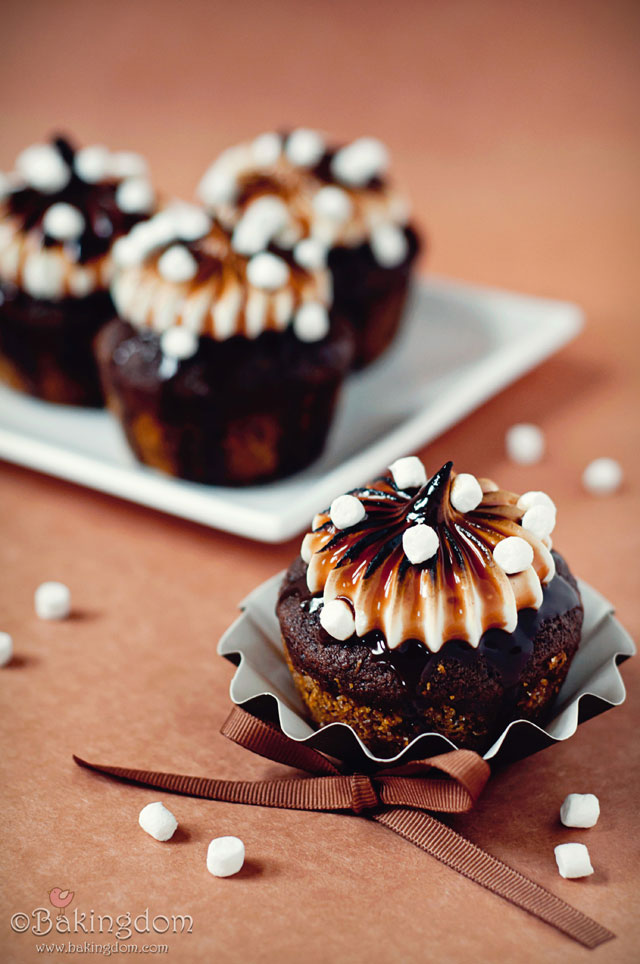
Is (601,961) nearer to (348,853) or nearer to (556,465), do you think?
(348,853)

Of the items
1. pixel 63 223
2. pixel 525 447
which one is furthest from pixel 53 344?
pixel 525 447

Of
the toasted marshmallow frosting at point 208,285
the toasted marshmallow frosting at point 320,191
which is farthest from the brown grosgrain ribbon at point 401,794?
the toasted marshmallow frosting at point 320,191

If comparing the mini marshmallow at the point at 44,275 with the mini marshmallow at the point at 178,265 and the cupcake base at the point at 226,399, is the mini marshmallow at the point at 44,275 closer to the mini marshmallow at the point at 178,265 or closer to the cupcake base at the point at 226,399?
the cupcake base at the point at 226,399

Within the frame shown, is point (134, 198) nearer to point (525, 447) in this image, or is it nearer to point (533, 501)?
point (525, 447)

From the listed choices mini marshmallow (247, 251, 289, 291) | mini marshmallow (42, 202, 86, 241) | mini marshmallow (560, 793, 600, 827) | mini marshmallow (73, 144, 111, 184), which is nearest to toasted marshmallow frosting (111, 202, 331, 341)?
mini marshmallow (247, 251, 289, 291)

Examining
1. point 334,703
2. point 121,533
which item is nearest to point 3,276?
point 121,533

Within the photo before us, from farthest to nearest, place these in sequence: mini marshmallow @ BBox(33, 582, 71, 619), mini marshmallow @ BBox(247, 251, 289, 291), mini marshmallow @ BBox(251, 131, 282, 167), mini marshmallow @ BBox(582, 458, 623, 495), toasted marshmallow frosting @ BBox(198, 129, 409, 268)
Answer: mini marshmallow @ BBox(251, 131, 282, 167) < toasted marshmallow frosting @ BBox(198, 129, 409, 268) < mini marshmallow @ BBox(582, 458, 623, 495) < mini marshmallow @ BBox(247, 251, 289, 291) < mini marshmallow @ BBox(33, 582, 71, 619)

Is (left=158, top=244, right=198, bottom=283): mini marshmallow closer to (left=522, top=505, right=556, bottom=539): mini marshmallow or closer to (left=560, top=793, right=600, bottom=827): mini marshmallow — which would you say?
(left=522, top=505, right=556, bottom=539): mini marshmallow
